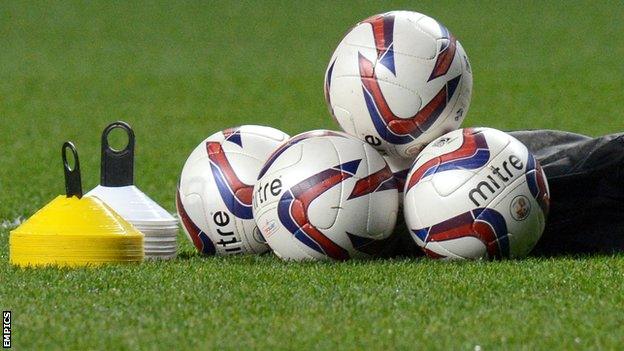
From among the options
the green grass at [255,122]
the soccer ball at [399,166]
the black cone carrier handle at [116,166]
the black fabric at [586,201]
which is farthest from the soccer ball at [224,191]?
the black fabric at [586,201]

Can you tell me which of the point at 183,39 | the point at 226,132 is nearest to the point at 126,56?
the point at 183,39

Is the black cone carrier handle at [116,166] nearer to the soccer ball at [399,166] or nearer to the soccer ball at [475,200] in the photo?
the soccer ball at [399,166]

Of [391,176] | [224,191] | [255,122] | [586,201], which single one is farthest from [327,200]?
[255,122]

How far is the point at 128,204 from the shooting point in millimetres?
7586

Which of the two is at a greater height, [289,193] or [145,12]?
[289,193]

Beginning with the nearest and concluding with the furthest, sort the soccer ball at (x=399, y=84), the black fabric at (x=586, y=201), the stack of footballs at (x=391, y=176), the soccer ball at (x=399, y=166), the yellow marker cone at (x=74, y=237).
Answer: the yellow marker cone at (x=74, y=237), the stack of footballs at (x=391, y=176), the soccer ball at (x=399, y=84), the soccer ball at (x=399, y=166), the black fabric at (x=586, y=201)

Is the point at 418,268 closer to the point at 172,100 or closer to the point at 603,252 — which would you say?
the point at 603,252

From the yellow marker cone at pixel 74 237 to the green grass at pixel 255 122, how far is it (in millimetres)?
145

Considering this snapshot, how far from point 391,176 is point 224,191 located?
1040mm

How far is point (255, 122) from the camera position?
771 inches

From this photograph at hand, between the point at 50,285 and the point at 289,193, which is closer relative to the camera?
the point at 50,285

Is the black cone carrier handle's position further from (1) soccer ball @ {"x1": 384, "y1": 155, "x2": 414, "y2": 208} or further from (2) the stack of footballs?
(1) soccer ball @ {"x1": 384, "y1": 155, "x2": 414, "y2": 208}

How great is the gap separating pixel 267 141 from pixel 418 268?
1.52 meters

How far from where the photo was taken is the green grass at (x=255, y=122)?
5.44 m
